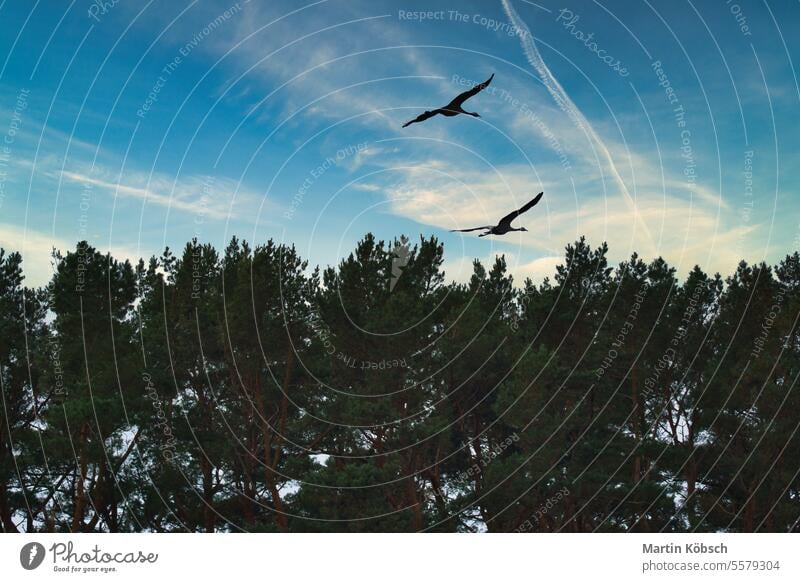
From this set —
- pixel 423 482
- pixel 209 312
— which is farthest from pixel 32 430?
pixel 423 482

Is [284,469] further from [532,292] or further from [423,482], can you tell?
[532,292]

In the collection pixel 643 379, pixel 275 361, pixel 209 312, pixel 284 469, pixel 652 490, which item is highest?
pixel 209 312

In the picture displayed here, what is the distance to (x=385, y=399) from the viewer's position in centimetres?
3183

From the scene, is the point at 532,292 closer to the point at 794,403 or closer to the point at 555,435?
the point at 555,435

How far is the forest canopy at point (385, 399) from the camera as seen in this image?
30.6 meters

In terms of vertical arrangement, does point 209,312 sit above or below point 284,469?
above

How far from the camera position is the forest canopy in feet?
101
